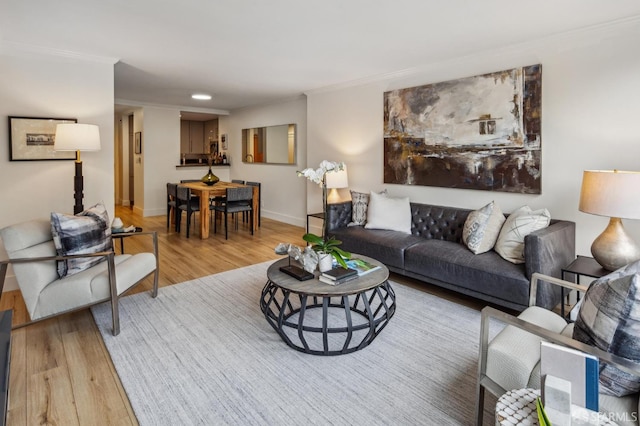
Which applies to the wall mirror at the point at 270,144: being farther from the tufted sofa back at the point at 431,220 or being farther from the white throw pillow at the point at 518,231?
the white throw pillow at the point at 518,231

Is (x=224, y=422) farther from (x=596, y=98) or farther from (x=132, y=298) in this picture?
(x=596, y=98)

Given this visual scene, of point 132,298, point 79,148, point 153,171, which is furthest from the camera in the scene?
point 153,171

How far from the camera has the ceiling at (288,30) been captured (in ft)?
8.77

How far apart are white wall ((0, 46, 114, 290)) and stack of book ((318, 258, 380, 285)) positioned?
3.07 metres

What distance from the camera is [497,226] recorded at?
10.9 ft

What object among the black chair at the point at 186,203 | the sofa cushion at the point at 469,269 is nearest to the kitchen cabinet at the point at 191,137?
→ the black chair at the point at 186,203

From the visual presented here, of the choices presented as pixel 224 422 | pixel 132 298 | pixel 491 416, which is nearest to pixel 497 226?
pixel 491 416

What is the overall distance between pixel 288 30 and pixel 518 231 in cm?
258

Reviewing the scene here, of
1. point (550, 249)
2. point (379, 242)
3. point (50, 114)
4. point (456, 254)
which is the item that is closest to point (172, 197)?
point (50, 114)

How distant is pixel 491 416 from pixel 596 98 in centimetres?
277

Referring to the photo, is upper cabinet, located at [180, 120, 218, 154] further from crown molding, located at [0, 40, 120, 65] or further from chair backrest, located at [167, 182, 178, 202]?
crown molding, located at [0, 40, 120, 65]

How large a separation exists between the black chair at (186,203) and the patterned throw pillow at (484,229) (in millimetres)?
4123

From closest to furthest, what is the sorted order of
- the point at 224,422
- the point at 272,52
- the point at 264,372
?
the point at 224,422 → the point at 264,372 → the point at 272,52

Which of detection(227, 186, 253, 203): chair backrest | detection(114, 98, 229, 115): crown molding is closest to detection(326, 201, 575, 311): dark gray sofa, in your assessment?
detection(227, 186, 253, 203): chair backrest
